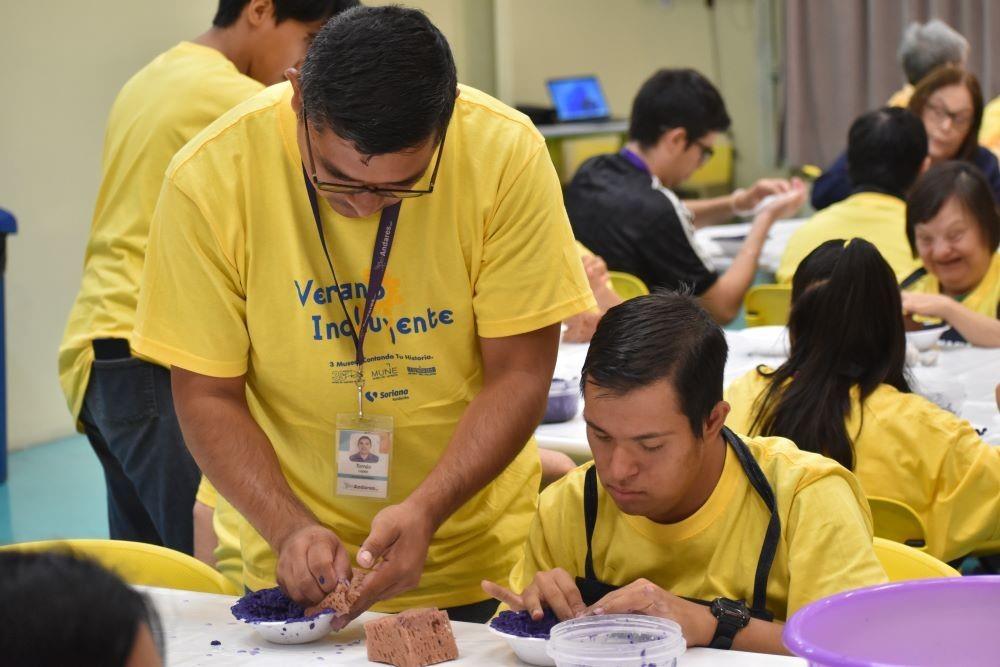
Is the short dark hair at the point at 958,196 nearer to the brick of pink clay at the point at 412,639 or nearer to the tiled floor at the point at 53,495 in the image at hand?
the brick of pink clay at the point at 412,639

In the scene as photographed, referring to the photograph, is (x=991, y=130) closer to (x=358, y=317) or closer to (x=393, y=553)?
(x=358, y=317)

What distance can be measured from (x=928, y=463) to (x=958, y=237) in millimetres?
1418

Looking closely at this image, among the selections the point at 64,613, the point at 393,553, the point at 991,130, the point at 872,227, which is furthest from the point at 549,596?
the point at 991,130

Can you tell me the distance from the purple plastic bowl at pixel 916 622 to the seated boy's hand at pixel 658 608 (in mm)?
345

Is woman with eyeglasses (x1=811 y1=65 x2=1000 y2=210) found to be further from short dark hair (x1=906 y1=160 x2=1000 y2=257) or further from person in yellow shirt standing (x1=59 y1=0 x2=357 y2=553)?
person in yellow shirt standing (x1=59 y1=0 x2=357 y2=553)

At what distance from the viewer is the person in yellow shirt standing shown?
2533mm

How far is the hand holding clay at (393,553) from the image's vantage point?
171cm

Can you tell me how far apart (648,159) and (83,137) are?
271 cm

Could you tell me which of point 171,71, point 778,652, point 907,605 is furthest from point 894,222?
point 907,605

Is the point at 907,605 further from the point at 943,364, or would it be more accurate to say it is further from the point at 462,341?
the point at 943,364

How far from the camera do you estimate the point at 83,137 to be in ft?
19.0

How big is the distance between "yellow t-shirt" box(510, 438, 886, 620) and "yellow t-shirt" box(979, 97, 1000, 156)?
4.87m

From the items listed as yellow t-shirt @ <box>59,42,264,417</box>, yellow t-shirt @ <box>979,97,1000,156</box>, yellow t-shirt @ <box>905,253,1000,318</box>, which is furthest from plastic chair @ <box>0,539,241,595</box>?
yellow t-shirt @ <box>979,97,1000,156</box>

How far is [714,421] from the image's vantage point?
6.09 ft
